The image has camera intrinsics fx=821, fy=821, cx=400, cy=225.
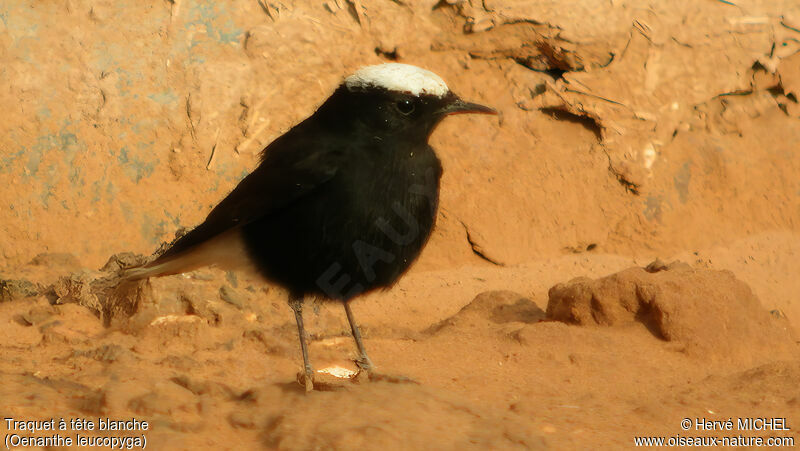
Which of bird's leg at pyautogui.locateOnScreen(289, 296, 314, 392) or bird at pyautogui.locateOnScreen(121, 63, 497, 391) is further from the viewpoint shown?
bird at pyautogui.locateOnScreen(121, 63, 497, 391)

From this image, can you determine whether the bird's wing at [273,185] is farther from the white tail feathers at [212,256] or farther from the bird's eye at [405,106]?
the bird's eye at [405,106]

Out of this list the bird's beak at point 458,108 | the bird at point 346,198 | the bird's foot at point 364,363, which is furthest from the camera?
the bird's foot at point 364,363

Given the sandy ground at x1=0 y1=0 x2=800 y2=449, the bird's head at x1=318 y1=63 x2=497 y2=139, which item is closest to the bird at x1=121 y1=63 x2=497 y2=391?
the bird's head at x1=318 y1=63 x2=497 y2=139

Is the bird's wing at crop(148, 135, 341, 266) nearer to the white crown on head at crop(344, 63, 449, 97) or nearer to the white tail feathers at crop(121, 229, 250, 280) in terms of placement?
the white tail feathers at crop(121, 229, 250, 280)

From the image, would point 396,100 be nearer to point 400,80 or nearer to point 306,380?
point 400,80

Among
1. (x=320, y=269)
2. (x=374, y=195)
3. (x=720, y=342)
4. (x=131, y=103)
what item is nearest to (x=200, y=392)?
(x=320, y=269)

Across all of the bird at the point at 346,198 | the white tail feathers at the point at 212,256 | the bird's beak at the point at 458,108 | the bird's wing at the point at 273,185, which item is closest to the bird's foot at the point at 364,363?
the bird at the point at 346,198

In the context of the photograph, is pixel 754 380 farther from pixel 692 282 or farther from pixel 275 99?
pixel 275 99

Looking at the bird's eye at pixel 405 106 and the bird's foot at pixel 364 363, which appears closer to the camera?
the bird's eye at pixel 405 106
